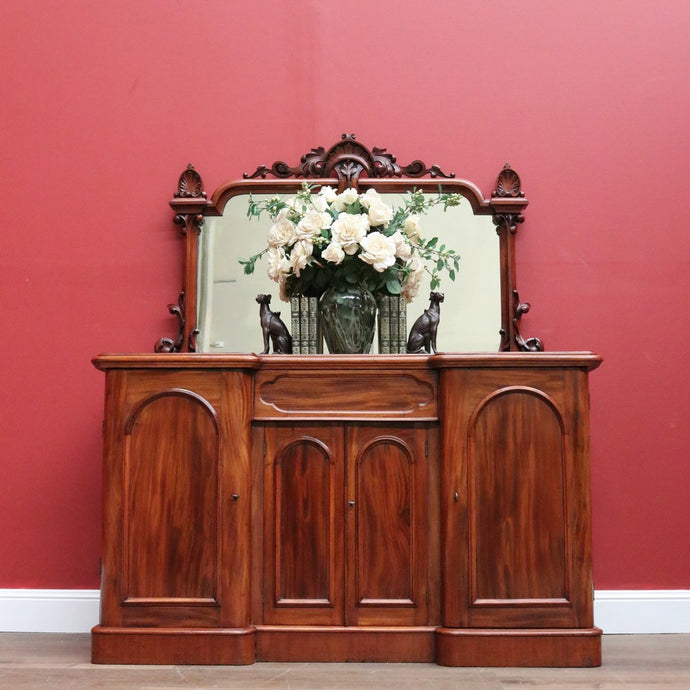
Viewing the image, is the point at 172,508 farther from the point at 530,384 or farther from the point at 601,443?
the point at 601,443

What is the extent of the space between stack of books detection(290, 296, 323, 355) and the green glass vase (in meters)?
0.10

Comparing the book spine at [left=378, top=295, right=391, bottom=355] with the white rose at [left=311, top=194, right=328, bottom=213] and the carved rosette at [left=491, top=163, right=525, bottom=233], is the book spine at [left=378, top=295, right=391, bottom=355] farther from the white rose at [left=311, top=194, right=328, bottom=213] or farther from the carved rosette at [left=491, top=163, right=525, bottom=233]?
the carved rosette at [left=491, top=163, right=525, bottom=233]

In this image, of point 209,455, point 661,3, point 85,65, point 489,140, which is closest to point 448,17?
point 489,140

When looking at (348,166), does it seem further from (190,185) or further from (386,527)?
(386,527)

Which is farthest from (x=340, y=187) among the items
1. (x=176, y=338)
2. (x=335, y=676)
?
(x=335, y=676)

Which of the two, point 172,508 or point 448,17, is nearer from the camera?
point 172,508

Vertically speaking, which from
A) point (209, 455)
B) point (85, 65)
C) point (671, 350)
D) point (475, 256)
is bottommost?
point (209, 455)

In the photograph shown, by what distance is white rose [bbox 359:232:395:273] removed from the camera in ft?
8.34

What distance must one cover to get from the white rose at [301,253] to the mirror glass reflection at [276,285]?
1.27ft

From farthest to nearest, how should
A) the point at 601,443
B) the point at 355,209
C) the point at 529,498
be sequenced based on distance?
the point at 601,443 < the point at 355,209 < the point at 529,498

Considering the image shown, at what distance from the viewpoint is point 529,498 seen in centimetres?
238

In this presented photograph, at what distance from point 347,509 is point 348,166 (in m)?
1.27

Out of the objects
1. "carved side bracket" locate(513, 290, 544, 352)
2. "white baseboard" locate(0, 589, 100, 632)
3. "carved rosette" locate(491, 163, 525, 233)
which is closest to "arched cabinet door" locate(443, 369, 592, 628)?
"carved side bracket" locate(513, 290, 544, 352)

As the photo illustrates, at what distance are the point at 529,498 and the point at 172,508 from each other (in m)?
0.99
